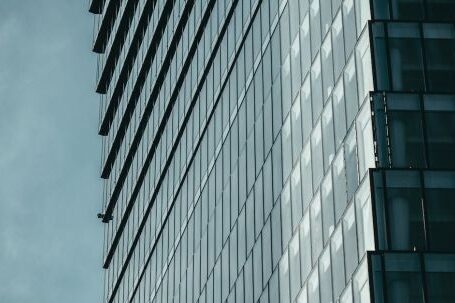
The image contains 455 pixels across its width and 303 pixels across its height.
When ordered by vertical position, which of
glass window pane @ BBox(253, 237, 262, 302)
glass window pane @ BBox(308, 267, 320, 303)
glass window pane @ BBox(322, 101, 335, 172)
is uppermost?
glass window pane @ BBox(322, 101, 335, 172)

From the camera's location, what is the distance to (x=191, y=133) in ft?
271

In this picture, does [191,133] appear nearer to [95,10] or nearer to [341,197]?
[341,197]

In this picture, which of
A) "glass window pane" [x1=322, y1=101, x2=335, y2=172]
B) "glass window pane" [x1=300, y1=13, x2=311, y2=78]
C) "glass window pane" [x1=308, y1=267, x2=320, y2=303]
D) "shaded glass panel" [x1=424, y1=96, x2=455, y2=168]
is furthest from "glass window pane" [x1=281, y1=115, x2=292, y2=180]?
"shaded glass panel" [x1=424, y1=96, x2=455, y2=168]

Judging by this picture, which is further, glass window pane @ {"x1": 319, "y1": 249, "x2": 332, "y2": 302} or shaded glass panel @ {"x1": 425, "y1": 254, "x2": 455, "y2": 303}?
glass window pane @ {"x1": 319, "y1": 249, "x2": 332, "y2": 302}

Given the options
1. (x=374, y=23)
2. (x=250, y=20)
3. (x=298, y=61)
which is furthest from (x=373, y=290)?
(x=250, y=20)

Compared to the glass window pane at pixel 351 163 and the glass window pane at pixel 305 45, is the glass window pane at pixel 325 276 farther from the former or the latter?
the glass window pane at pixel 305 45

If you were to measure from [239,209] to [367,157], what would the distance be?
19.3 metres

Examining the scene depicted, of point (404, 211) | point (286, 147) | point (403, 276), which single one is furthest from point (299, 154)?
Result: point (403, 276)

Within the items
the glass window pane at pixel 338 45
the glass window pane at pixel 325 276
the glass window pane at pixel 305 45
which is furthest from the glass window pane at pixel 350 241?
the glass window pane at pixel 305 45

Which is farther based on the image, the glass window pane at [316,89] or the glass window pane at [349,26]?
the glass window pane at [316,89]

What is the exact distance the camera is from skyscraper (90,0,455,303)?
4725 centimetres

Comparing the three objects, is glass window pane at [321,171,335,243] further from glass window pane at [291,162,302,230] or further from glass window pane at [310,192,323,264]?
glass window pane at [291,162,302,230]

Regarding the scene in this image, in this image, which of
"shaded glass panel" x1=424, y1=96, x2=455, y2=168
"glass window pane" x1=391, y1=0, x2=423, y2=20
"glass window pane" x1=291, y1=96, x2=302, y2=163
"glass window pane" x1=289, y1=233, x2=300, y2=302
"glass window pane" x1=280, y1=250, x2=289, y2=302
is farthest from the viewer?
"glass window pane" x1=291, y1=96, x2=302, y2=163

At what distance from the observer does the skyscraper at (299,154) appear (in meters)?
47.2
